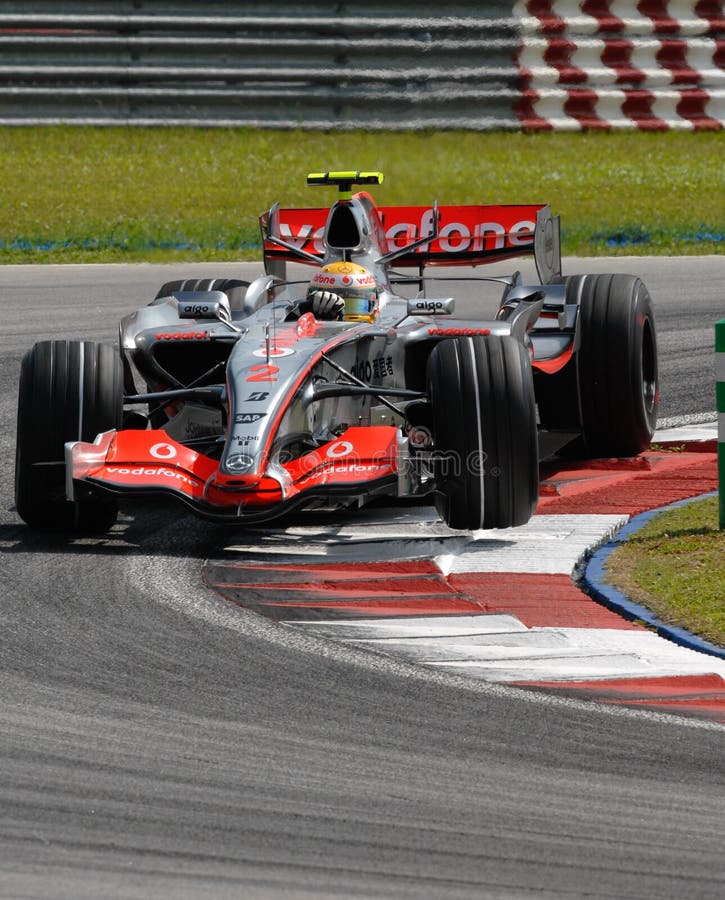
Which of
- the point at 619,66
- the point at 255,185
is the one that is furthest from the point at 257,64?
the point at 619,66

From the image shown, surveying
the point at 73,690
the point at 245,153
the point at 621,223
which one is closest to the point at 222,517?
the point at 73,690

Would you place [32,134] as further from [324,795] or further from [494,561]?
[324,795]

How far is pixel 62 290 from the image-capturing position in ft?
46.0

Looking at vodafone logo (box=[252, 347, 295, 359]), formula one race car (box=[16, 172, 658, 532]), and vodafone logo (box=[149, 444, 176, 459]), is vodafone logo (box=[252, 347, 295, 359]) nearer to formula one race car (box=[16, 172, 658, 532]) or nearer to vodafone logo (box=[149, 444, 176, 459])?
formula one race car (box=[16, 172, 658, 532])

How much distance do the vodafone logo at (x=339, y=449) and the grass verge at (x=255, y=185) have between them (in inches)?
338

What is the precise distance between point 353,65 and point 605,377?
10333 millimetres

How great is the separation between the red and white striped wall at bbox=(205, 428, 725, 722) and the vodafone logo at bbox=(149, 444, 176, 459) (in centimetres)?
48

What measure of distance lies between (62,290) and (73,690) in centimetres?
901

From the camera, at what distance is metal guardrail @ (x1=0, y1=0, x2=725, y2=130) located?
18.2 metres

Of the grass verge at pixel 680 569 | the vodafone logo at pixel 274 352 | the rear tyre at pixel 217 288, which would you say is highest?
the vodafone logo at pixel 274 352

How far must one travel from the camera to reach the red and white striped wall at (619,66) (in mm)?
18594

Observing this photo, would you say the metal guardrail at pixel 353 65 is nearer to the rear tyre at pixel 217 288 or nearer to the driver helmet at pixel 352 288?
the rear tyre at pixel 217 288

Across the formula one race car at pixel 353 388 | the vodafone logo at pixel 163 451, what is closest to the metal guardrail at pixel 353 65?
the formula one race car at pixel 353 388

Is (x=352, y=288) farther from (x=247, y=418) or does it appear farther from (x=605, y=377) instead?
(x=247, y=418)
